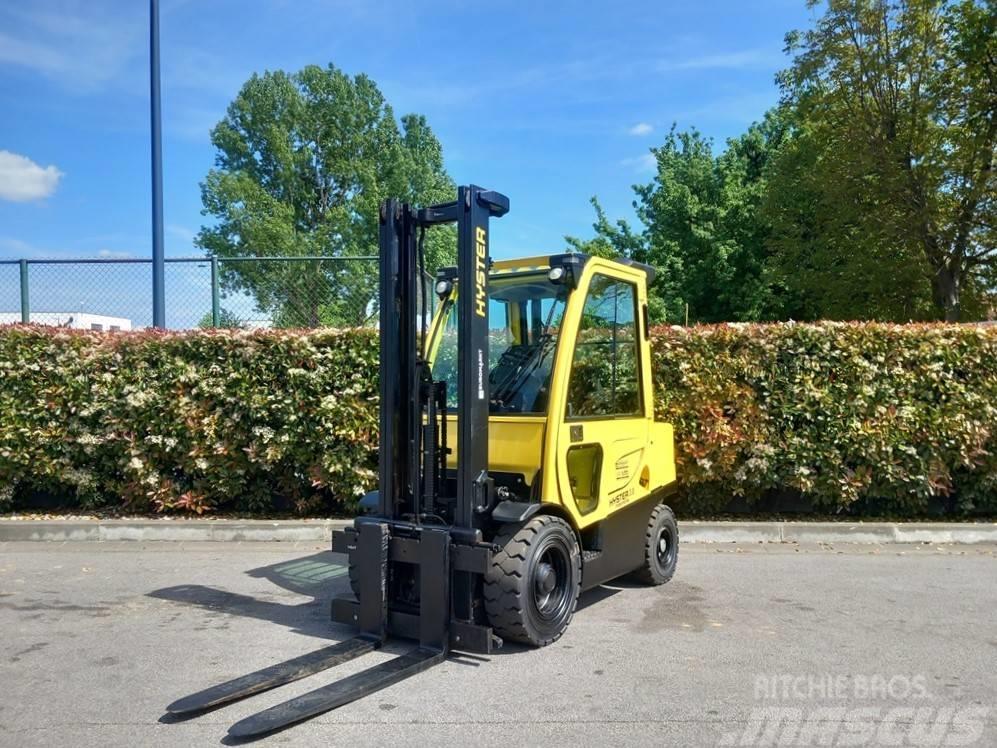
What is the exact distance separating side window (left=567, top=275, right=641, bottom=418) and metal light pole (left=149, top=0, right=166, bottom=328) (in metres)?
7.73

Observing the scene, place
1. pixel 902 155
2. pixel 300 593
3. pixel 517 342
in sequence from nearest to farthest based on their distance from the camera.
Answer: pixel 517 342, pixel 300 593, pixel 902 155

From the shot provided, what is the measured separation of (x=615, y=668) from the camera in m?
4.69

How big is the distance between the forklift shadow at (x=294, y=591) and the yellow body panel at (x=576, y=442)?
1545mm

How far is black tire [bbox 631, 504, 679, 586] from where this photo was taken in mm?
6477

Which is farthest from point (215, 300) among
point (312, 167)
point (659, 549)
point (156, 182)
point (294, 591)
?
point (312, 167)

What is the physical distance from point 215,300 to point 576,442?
8230mm

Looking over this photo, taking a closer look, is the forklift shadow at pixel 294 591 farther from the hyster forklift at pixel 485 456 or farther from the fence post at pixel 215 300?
the fence post at pixel 215 300

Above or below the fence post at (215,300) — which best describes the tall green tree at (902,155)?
above

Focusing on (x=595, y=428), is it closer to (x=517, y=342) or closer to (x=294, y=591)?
(x=517, y=342)

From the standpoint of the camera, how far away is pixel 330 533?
874 cm

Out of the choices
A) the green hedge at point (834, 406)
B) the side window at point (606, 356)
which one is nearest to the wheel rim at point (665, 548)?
the side window at point (606, 356)

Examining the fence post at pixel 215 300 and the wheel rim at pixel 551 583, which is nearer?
the wheel rim at pixel 551 583

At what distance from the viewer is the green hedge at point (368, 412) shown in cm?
891

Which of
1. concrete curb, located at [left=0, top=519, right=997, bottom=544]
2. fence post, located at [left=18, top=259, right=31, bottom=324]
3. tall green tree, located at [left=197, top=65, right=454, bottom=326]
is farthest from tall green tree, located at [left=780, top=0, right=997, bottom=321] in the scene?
tall green tree, located at [left=197, top=65, right=454, bottom=326]
